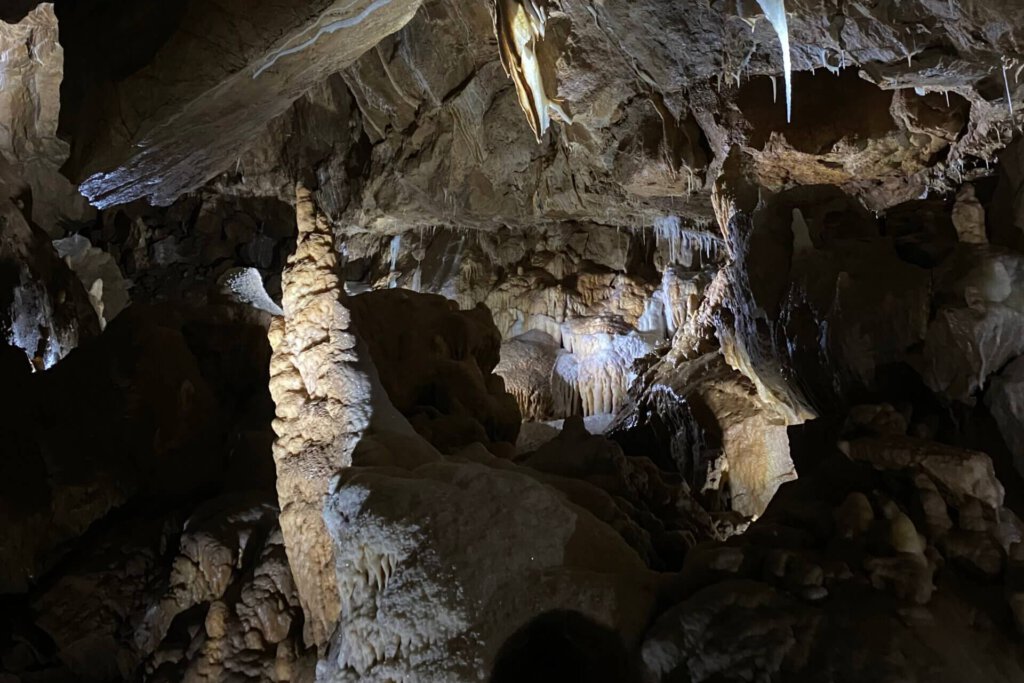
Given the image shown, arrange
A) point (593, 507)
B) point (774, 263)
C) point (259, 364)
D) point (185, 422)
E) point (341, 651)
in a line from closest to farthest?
point (341, 651)
point (593, 507)
point (774, 263)
point (185, 422)
point (259, 364)

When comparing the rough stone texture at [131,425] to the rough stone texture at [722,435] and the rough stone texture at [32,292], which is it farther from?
the rough stone texture at [722,435]

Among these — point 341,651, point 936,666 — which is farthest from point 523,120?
point 936,666

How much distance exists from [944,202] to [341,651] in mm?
→ 5379

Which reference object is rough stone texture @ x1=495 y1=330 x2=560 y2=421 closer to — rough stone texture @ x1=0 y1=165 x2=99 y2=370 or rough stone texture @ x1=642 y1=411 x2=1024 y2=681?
rough stone texture @ x1=0 y1=165 x2=99 y2=370

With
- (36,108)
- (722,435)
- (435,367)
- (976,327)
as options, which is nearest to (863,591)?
(976,327)

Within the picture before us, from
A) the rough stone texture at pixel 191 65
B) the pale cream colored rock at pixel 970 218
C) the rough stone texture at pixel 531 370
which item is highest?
the rough stone texture at pixel 191 65

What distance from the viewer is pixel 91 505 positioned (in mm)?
6398

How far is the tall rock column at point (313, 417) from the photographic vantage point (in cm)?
487

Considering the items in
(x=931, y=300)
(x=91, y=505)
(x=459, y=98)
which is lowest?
(x=931, y=300)

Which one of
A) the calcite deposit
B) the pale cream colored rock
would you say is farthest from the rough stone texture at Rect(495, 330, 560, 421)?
the pale cream colored rock

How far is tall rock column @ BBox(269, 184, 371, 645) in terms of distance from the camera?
192 inches

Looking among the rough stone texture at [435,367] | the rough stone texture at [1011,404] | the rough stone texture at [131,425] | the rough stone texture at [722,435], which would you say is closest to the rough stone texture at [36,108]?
the rough stone texture at [131,425]

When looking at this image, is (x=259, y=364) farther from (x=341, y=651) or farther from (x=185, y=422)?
(x=341, y=651)

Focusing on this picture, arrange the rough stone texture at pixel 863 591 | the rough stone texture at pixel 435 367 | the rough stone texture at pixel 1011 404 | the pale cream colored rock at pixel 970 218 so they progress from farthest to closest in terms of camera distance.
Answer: the rough stone texture at pixel 435 367 < the pale cream colored rock at pixel 970 218 < the rough stone texture at pixel 1011 404 < the rough stone texture at pixel 863 591
